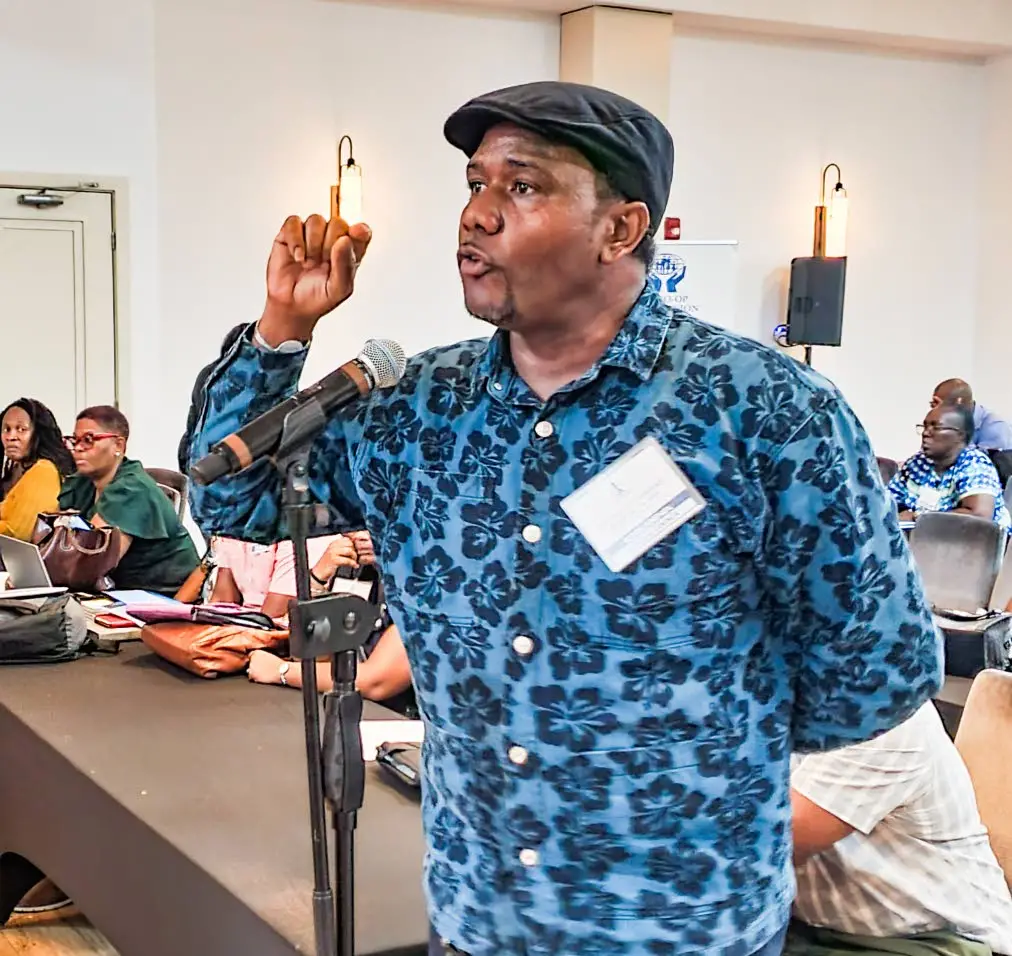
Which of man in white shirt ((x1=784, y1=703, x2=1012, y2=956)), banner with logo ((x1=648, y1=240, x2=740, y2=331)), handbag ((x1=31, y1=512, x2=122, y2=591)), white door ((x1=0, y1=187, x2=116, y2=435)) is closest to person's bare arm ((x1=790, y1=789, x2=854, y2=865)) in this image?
man in white shirt ((x1=784, y1=703, x2=1012, y2=956))

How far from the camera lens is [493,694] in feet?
3.95

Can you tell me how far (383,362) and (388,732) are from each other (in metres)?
1.22

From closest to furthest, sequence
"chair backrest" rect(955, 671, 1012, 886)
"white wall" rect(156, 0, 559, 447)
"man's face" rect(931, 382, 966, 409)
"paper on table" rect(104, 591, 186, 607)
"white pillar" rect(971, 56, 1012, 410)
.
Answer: "chair backrest" rect(955, 671, 1012, 886) < "paper on table" rect(104, 591, 186, 607) < "man's face" rect(931, 382, 966, 409) < "white wall" rect(156, 0, 559, 447) < "white pillar" rect(971, 56, 1012, 410)

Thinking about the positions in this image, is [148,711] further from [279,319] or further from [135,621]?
[279,319]

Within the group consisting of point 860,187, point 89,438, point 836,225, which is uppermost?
point 860,187

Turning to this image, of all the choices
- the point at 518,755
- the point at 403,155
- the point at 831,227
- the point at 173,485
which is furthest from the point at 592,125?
the point at 831,227

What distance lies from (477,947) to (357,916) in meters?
0.43

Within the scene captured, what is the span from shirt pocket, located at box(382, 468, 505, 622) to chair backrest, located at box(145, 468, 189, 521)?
4.13 metres

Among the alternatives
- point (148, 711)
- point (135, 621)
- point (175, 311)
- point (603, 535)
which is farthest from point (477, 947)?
point (175, 311)

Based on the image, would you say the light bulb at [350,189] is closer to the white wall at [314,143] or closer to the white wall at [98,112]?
the white wall at [314,143]

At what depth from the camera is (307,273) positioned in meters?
1.26

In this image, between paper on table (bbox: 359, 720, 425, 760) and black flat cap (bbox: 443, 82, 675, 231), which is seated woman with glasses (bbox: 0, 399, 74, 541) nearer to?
paper on table (bbox: 359, 720, 425, 760)

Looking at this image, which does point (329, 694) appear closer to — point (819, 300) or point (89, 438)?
point (89, 438)

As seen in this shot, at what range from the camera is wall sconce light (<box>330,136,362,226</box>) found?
20.7 feet
